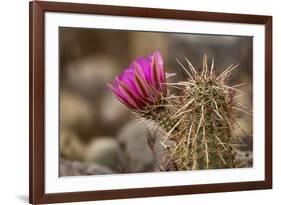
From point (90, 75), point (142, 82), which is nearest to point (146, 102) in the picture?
point (142, 82)

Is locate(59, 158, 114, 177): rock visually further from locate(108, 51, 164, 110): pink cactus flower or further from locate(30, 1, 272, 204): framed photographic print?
locate(108, 51, 164, 110): pink cactus flower

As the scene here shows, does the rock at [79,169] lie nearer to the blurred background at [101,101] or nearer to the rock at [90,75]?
the blurred background at [101,101]

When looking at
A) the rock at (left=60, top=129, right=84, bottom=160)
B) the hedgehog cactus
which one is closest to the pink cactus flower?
the hedgehog cactus

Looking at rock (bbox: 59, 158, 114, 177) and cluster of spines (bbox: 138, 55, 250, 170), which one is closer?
rock (bbox: 59, 158, 114, 177)

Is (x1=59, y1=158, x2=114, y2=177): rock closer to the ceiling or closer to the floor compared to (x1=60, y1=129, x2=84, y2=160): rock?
closer to the floor

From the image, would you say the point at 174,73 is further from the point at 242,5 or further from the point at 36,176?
the point at 36,176

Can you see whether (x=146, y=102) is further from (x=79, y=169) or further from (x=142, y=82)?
(x=79, y=169)

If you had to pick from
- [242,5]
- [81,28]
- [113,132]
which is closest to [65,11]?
[81,28]
